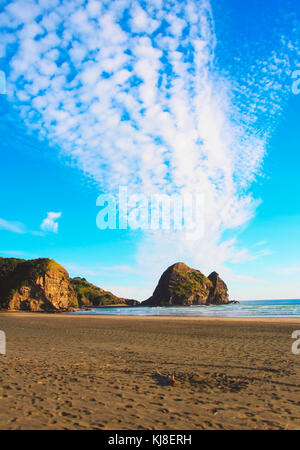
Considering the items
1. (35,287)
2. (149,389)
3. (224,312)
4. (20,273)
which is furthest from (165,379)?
(20,273)

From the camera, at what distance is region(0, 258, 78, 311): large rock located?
96.7 meters

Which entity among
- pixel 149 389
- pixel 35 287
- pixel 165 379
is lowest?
pixel 35 287

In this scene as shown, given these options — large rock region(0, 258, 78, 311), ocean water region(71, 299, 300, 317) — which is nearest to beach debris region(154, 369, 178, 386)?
ocean water region(71, 299, 300, 317)

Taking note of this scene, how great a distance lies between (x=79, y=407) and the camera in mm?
6855

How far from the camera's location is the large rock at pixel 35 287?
96.7m

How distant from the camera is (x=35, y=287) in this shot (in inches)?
3947

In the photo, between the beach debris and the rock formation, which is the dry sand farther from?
the rock formation

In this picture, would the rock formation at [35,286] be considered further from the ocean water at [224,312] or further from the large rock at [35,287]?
the ocean water at [224,312]

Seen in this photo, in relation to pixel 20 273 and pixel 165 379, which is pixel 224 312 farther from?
pixel 20 273

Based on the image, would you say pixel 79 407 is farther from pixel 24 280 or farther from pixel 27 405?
pixel 24 280

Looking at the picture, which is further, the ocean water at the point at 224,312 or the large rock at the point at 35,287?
the large rock at the point at 35,287

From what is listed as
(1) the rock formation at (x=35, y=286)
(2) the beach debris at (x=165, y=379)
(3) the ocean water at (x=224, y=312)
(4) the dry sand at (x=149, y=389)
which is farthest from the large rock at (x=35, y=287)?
(2) the beach debris at (x=165, y=379)
